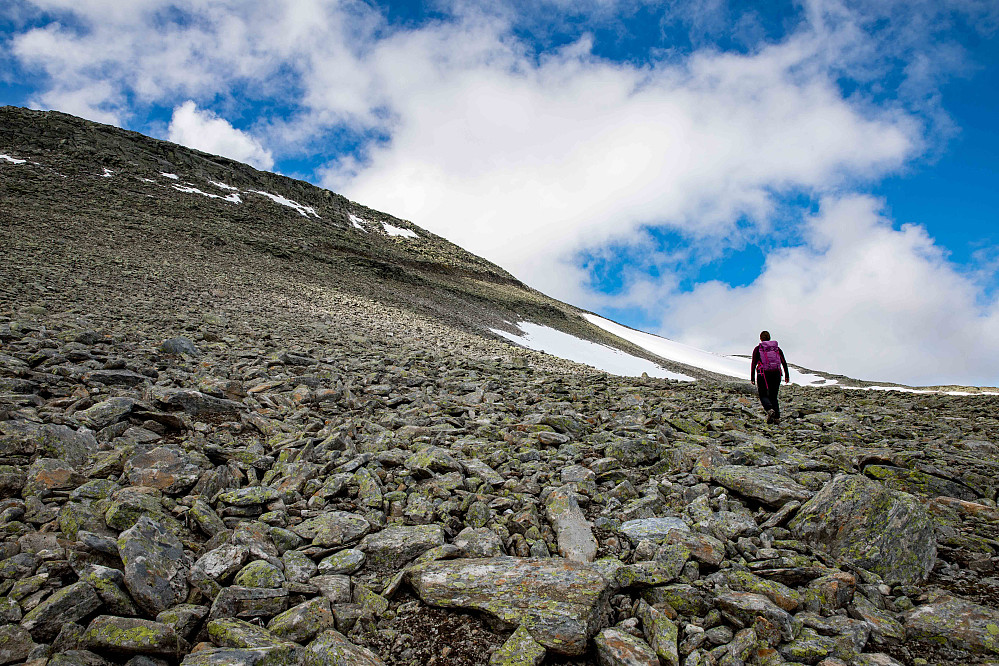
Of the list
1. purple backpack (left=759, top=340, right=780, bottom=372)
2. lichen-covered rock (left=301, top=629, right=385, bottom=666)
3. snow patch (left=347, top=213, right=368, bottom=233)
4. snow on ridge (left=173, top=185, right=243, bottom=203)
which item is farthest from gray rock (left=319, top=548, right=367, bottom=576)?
snow patch (left=347, top=213, right=368, bottom=233)

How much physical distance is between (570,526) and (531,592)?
1376mm

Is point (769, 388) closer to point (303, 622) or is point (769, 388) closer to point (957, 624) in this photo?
point (957, 624)

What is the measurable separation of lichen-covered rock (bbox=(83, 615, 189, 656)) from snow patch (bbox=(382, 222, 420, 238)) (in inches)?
2054

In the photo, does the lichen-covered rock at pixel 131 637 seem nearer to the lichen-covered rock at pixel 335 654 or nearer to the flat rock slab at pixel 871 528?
the lichen-covered rock at pixel 335 654

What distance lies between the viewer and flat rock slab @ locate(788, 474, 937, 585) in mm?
4742

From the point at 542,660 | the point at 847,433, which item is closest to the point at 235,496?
the point at 542,660

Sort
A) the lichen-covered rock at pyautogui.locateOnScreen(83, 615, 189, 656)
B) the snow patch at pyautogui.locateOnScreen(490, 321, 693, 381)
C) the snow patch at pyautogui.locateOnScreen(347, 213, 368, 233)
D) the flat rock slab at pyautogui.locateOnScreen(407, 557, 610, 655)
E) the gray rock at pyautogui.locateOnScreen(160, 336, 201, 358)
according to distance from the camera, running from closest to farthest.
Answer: the lichen-covered rock at pyautogui.locateOnScreen(83, 615, 189, 656)
the flat rock slab at pyautogui.locateOnScreen(407, 557, 610, 655)
the gray rock at pyautogui.locateOnScreen(160, 336, 201, 358)
the snow patch at pyautogui.locateOnScreen(490, 321, 693, 381)
the snow patch at pyautogui.locateOnScreen(347, 213, 368, 233)

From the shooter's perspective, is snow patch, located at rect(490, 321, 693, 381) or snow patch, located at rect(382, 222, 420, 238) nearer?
snow patch, located at rect(490, 321, 693, 381)

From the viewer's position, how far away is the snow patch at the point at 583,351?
102ft

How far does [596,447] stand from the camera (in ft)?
26.0

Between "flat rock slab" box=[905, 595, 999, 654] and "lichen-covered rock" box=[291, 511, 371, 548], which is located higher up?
"flat rock slab" box=[905, 595, 999, 654]

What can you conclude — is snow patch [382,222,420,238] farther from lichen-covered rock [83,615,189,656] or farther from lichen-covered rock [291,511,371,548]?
lichen-covered rock [83,615,189,656]

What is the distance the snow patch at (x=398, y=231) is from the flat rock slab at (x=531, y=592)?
51.8 metres

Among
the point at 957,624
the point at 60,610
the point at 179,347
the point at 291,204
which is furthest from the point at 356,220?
the point at 957,624
